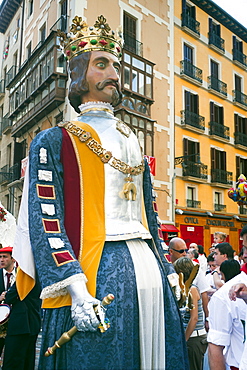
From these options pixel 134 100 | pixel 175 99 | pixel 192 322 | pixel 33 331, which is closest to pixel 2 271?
pixel 33 331

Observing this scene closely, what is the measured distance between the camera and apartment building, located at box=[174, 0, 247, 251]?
22.4 m

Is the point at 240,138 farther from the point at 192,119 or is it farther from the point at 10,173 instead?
the point at 10,173

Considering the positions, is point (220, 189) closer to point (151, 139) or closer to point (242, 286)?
point (151, 139)

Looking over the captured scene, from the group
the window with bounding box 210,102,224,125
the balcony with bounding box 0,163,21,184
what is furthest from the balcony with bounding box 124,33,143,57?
the balcony with bounding box 0,163,21,184

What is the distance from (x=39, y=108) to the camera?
64.8ft

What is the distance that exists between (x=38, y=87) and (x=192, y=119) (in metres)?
8.69

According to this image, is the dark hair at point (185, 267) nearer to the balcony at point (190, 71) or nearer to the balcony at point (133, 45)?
the balcony at point (133, 45)

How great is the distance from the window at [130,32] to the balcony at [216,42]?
22.7 ft

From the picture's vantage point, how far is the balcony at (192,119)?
22.5 meters

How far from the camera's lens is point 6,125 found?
26.5m

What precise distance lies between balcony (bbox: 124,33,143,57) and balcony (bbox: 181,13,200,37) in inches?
178

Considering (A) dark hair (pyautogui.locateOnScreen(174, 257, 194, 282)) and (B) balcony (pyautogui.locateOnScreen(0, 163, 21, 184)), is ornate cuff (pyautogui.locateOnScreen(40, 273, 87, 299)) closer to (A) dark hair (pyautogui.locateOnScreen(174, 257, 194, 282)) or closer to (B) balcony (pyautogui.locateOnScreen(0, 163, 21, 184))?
(A) dark hair (pyautogui.locateOnScreen(174, 257, 194, 282))

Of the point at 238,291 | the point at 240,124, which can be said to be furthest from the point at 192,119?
the point at 238,291

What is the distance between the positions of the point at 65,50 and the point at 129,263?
156 cm
